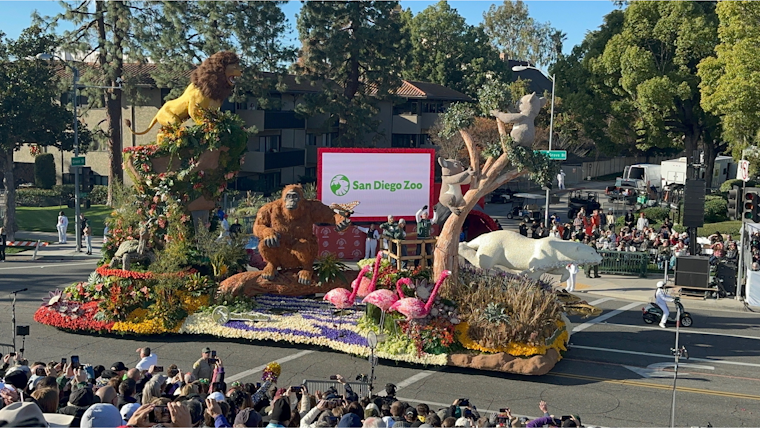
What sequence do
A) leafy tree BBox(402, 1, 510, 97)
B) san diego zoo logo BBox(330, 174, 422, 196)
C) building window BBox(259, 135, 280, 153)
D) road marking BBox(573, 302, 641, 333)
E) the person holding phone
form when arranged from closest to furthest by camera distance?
1. the person holding phone
2. road marking BBox(573, 302, 641, 333)
3. san diego zoo logo BBox(330, 174, 422, 196)
4. building window BBox(259, 135, 280, 153)
5. leafy tree BBox(402, 1, 510, 97)

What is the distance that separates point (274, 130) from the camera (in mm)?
55812

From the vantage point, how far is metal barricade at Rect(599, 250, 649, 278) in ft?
105

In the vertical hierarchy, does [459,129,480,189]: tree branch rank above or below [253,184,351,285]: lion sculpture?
above

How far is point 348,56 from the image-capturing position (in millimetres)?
54750

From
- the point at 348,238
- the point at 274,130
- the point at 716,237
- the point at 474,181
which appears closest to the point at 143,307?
the point at 474,181

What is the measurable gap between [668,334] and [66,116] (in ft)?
106

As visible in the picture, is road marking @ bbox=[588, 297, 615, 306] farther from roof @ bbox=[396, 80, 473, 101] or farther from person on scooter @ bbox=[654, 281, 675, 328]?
roof @ bbox=[396, 80, 473, 101]

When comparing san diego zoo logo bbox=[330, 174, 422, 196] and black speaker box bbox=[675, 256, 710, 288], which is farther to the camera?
san diego zoo logo bbox=[330, 174, 422, 196]

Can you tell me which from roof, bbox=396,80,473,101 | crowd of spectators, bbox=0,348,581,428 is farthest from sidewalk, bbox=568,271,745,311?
roof, bbox=396,80,473,101

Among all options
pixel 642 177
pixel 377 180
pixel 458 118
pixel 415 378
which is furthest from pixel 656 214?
pixel 415 378

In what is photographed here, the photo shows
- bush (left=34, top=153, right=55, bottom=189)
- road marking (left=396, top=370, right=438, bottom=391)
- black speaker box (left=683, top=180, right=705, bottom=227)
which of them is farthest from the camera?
bush (left=34, top=153, right=55, bottom=189)

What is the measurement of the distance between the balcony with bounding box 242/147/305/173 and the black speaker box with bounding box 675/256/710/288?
30.5m

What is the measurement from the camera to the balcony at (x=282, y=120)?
53469 mm

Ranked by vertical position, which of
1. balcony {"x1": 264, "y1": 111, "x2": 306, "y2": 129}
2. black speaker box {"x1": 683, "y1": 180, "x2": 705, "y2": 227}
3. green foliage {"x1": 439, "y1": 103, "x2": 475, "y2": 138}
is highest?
balcony {"x1": 264, "y1": 111, "x2": 306, "y2": 129}
